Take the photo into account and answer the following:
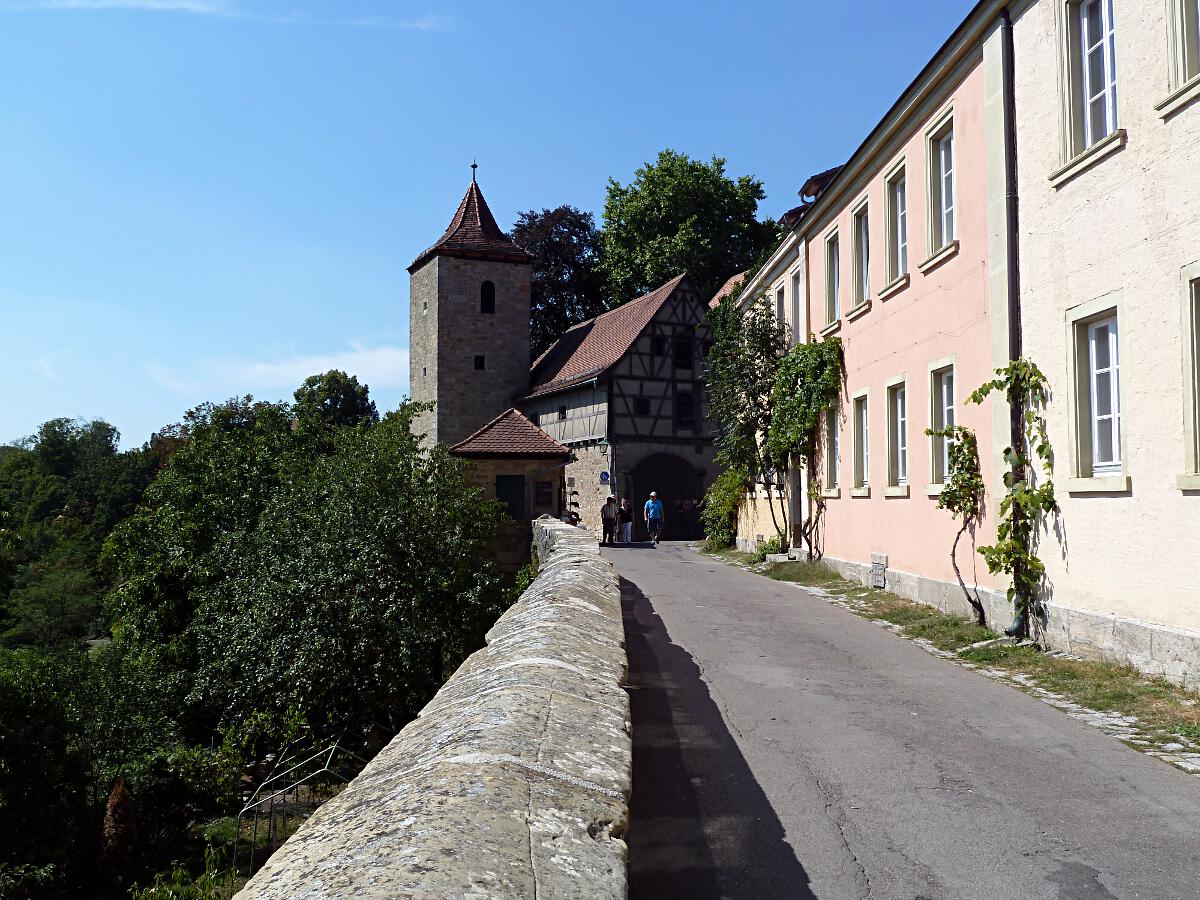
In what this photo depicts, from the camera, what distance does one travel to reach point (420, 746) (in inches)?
109

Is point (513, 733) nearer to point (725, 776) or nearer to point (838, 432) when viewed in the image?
point (725, 776)

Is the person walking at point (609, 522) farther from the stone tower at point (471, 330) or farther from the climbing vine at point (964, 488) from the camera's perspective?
the climbing vine at point (964, 488)

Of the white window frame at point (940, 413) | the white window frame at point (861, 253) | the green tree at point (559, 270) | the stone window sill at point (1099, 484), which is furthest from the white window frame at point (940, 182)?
the green tree at point (559, 270)

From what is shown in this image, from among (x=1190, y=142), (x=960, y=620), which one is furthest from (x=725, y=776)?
(x=960, y=620)

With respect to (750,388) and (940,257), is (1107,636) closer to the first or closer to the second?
(940,257)

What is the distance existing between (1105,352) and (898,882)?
20.5 ft

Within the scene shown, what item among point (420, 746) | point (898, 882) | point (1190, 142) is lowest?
point (898, 882)

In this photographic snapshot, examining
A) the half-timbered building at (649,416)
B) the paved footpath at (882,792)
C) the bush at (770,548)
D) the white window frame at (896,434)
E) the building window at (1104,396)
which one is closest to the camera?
the paved footpath at (882,792)

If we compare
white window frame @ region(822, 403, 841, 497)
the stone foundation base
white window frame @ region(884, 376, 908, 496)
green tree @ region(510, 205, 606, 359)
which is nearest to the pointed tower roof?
green tree @ region(510, 205, 606, 359)

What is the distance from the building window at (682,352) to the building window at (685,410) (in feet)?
3.51

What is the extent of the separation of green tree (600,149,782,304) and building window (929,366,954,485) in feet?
107

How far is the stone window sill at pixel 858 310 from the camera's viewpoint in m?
14.8

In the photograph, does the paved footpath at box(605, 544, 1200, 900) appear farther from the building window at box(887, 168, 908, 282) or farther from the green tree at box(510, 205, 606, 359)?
the green tree at box(510, 205, 606, 359)

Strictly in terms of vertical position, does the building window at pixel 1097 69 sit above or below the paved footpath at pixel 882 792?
above
